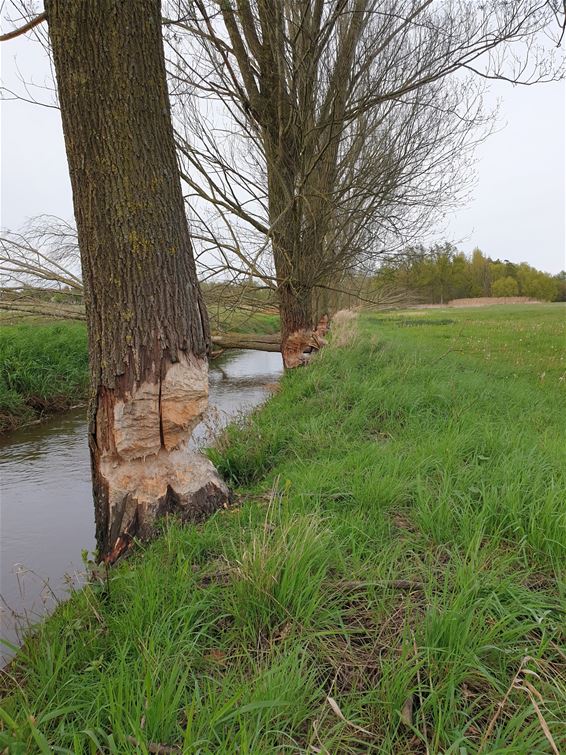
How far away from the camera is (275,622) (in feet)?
5.31

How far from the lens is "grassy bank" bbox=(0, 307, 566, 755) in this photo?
1217mm

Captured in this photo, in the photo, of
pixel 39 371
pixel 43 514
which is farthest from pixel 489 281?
pixel 43 514

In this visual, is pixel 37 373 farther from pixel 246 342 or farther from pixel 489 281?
pixel 489 281

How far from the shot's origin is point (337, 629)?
1573 mm

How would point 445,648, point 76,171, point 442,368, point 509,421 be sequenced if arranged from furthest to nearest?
point 442,368 → point 509,421 → point 76,171 → point 445,648

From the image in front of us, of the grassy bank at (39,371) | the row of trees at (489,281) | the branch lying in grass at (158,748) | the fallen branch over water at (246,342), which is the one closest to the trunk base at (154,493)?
the branch lying in grass at (158,748)

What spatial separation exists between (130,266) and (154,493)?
1.31 meters

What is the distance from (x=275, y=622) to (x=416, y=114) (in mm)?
6861

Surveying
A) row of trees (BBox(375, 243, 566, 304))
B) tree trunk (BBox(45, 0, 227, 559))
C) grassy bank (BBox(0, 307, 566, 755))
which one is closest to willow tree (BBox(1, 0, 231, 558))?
A: tree trunk (BBox(45, 0, 227, 559))

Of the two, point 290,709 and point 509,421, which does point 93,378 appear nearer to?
point 290,709

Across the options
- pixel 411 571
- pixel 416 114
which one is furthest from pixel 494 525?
pixel 416 114

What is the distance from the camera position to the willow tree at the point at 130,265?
2348 mm

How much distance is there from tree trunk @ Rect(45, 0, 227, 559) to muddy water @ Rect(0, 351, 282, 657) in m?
0.61

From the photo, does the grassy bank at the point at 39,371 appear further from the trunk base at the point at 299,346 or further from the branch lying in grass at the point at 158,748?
the branch lying in grass at the point at 158,748
